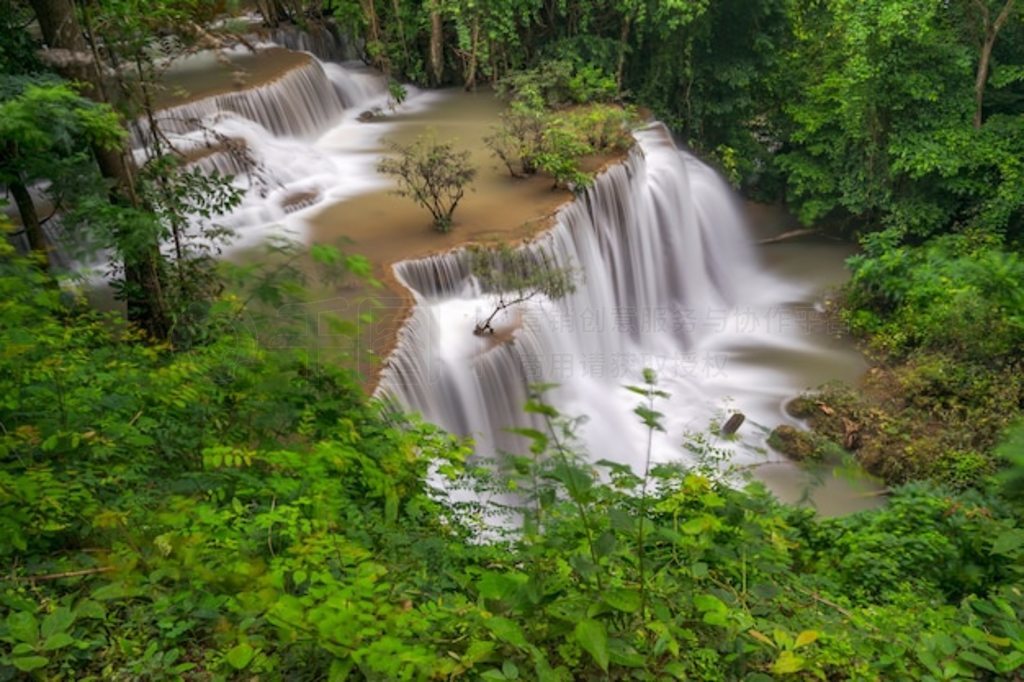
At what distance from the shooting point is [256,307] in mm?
5137

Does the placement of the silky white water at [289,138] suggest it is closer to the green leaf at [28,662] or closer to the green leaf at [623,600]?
the green leaf at [28,662]

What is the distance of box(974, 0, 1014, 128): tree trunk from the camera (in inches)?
401

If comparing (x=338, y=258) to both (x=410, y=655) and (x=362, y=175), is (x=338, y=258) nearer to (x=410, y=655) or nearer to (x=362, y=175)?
(x=410, y=655)

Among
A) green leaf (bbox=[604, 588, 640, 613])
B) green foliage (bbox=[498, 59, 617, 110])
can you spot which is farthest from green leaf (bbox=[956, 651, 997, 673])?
green foliage (bbox=[498, 59, 617, 110])

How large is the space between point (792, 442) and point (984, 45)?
7.27 metres

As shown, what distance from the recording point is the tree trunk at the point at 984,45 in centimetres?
1019

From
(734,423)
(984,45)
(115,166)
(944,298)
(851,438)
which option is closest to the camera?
(115,166)

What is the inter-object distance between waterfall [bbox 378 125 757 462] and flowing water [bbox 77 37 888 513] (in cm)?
2

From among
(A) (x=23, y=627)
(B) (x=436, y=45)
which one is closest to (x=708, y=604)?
(A) (x=23, y=627)

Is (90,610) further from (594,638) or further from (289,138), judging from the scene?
(289,138)

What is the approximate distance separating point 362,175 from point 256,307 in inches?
215

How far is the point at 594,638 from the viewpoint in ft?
5.76

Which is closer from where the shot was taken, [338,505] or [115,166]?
[338,505]

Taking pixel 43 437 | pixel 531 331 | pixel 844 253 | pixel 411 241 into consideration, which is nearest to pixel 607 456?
pixel 531 331
